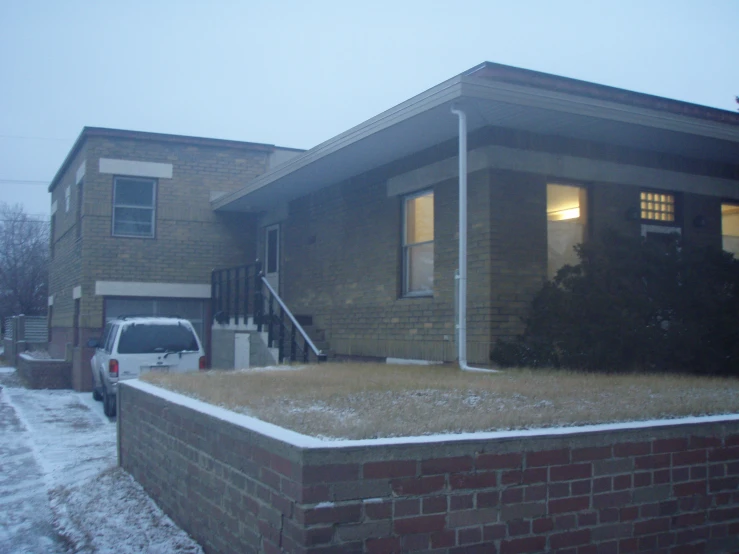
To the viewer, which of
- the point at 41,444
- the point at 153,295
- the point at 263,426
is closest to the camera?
the point at 263,426

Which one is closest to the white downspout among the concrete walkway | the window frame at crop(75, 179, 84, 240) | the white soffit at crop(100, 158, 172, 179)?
the concrete walkway

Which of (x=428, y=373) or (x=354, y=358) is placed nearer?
(x=428, y=373)

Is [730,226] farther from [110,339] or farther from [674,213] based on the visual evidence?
[110,339]

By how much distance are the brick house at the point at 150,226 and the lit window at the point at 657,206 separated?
1064 cm

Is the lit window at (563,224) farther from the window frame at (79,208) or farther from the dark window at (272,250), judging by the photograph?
the window frame at (79,208)

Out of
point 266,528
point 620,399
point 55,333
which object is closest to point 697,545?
point 620,399

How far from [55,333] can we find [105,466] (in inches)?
681

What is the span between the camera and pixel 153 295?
1956cm

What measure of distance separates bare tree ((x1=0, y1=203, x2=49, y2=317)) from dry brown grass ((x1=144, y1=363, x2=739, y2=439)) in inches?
1654

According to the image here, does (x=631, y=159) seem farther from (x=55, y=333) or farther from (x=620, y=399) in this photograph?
(x=55, y=333)

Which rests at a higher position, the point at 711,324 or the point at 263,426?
the point at 711,324

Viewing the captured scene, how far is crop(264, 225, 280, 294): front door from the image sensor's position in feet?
61.1

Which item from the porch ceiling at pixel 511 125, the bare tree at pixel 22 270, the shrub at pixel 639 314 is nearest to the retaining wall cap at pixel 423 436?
the shrub at pixel 639 314

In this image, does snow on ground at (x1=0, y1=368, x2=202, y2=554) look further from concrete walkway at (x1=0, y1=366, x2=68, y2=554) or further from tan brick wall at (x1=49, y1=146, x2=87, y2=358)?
tan brick wall at (x1=49, y1=146, x2=87, y2=358)
